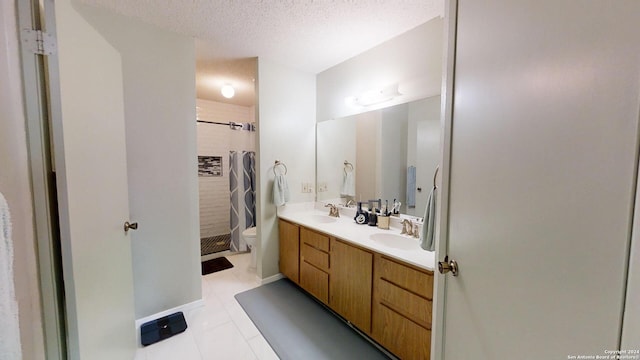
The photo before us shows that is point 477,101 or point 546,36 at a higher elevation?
point 546,36

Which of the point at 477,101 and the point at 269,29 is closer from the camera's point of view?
the point at 477,101

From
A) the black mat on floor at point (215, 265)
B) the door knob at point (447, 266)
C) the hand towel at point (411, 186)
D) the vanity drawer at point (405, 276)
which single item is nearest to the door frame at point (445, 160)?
the door knob at point (447, 266)

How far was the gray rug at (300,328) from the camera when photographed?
165 cm

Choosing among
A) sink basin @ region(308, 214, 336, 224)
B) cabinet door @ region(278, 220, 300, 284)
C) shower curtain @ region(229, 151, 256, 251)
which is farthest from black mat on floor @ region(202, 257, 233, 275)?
sink basin @ region(308, 214, 336, 224)

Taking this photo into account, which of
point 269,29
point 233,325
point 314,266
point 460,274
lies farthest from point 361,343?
point 269,29

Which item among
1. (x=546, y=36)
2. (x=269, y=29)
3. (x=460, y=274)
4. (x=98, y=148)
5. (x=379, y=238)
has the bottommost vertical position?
(x=379, y=238)

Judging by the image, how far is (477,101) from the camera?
823 millimetres

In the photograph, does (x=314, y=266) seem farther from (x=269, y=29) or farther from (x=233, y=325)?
(x=269, y=29)

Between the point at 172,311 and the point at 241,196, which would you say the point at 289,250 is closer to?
the point at 172,311

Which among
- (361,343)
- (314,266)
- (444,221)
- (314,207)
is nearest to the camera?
(444,221)

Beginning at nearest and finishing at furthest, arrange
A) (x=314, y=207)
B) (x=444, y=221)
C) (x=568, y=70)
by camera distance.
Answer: (x=568, y=70), (x=444, y=221), (x=314, y=207)

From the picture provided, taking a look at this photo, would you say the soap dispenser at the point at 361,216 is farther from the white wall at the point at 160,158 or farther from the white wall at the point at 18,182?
the white wall at the point at 18,182

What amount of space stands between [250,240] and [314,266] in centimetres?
112

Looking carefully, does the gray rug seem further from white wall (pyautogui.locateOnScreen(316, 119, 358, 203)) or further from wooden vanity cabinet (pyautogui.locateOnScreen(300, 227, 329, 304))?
white wall (pyautogui.locateOnScreen(316, 119, 358, 203))
